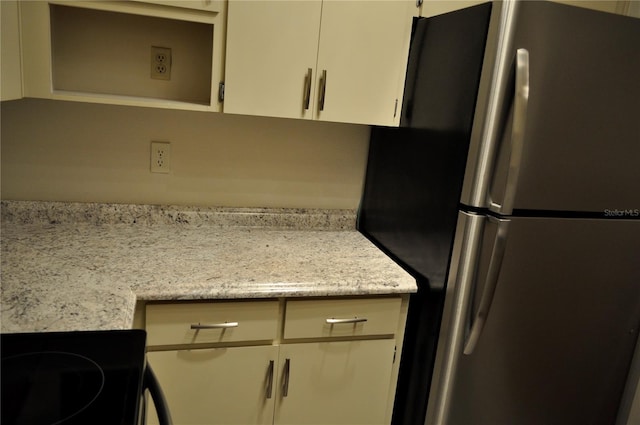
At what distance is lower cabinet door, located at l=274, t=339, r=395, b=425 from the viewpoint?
4.91ft

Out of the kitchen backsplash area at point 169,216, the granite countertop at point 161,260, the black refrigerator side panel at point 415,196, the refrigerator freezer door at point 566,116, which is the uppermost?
the refrigerator freezer door at point 566,116

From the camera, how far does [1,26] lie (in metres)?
1.23

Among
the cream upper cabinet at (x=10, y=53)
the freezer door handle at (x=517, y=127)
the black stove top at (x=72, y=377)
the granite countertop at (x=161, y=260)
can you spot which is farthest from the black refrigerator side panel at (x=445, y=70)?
the cream upper cabinet at (x=10, y=53)

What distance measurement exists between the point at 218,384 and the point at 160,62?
1109 mm

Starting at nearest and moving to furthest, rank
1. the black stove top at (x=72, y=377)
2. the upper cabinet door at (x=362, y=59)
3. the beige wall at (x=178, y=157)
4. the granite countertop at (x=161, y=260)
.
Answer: the black stove top at (x=72, y=377) → the granite countertop at (x=161, y=260) → the upper cabinet door at (x=362, y=59) → the beige wall at (x=178, y=157)

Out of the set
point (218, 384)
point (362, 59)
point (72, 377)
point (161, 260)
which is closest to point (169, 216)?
point (161, 260)

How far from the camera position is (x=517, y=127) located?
1.24 m

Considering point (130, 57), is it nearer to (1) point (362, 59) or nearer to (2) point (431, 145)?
(1) point (362, 59)

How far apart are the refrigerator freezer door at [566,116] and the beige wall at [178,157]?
75 cm

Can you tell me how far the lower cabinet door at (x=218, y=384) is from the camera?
1391mm

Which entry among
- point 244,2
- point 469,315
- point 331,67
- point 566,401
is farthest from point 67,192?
point 566,401

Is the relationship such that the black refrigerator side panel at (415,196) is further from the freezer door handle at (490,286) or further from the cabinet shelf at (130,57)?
the cabinet shelf at (130,57)

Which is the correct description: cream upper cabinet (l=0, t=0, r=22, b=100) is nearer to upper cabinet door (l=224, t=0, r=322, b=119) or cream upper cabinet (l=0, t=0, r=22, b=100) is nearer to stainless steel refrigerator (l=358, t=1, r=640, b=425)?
upper cabinet door (l=224, t=0, r=322, b=119)

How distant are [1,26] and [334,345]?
1.25 metres
